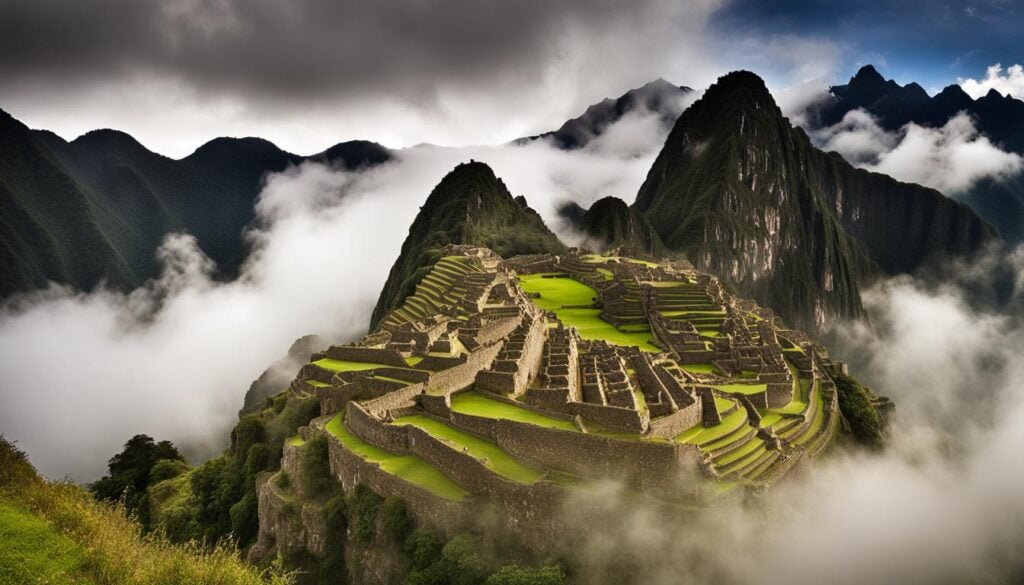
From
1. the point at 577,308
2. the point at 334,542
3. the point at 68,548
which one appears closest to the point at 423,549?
the point at 334,542

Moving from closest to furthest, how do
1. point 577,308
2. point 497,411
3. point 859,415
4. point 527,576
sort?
point 527,576, point 497,411, point 859,415, point 577,308

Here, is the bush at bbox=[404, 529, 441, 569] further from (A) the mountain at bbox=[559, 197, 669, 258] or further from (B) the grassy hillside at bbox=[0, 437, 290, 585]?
(A) the mountain at bbox=[559, 197, 669, 258]

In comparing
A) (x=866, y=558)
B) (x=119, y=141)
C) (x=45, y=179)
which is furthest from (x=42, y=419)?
(x=866, y=558)

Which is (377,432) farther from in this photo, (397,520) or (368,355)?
(368,355)

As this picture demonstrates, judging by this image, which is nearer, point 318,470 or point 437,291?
point 318,470

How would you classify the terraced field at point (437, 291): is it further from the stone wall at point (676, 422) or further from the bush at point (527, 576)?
the bush at point (527, 576)

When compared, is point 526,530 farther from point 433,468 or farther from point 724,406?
point 724,406

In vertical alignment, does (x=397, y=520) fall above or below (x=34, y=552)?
below
